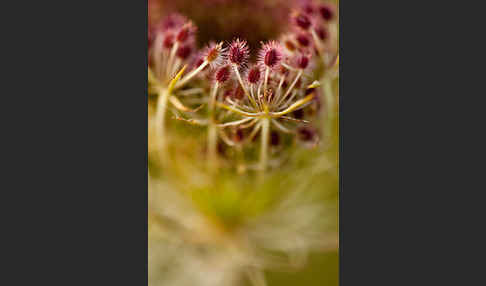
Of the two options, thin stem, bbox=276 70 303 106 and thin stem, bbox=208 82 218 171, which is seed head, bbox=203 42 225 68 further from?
thin stem, bbox=276 70 303 106

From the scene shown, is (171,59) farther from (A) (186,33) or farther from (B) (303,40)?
(B) (303,40)

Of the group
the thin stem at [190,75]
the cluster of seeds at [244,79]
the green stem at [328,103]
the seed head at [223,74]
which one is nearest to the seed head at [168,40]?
the cluster of seeds at [244,79]

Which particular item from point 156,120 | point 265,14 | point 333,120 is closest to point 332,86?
point 333,120

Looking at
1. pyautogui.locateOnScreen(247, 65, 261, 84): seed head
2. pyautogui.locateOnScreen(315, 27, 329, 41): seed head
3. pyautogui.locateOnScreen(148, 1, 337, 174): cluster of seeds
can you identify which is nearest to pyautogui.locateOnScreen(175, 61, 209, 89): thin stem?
pyautogui.locateOnScreen(148, 1, 337, 174): cluster of seeds

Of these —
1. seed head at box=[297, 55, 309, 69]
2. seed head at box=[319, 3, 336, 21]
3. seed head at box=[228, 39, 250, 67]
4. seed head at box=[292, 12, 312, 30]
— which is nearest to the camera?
seed head at box=[228, 39, 250, 67]

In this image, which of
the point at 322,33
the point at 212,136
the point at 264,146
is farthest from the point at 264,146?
the point at 322,33

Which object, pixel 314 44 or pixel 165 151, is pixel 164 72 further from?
pixel 314 44

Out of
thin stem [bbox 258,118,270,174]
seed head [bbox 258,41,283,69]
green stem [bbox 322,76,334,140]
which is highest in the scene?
seed head [bbox 258,41,283,69]

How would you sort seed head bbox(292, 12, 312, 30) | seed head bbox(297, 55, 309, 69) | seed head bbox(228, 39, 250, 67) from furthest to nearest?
seed head bbox(292, 12, 312, 30)
seed head bbox(297, 55, 309, 69)
seed head bbox(228, 39, 250, 67)

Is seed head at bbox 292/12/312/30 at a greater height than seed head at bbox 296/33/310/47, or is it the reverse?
seed head at bbox 292/12/312/30
